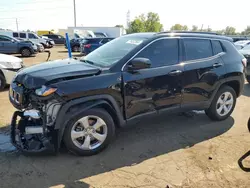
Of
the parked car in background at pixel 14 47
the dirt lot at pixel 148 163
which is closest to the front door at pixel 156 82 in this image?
the dirt lot at pixel 148 163

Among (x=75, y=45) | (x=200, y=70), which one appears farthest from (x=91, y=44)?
(x=200, y=70)

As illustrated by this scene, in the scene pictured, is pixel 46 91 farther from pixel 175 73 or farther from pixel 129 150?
pixel 175 73

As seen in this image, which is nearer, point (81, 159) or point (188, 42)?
point (81, 159)

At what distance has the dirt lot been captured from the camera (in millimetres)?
2938

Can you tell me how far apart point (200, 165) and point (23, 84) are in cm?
277

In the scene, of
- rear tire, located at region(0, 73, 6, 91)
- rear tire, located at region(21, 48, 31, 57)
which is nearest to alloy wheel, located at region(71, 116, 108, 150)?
rear tire, located at region(0, 73, 6, 91)

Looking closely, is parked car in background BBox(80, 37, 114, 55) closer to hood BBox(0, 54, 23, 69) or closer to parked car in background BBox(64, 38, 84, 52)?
parked car in background BBox(64, 38, 84, 52)

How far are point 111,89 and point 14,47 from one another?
15.6 m

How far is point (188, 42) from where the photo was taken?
4266 millimetres

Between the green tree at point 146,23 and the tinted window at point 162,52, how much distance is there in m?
68.9

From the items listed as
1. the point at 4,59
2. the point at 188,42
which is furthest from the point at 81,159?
the point at 4,59

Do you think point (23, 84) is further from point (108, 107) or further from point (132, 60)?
point (132, 60)

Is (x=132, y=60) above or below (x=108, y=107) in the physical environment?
above

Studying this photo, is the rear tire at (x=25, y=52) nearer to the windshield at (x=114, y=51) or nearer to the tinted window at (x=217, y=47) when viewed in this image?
the windshield at (x=114, y=51)
